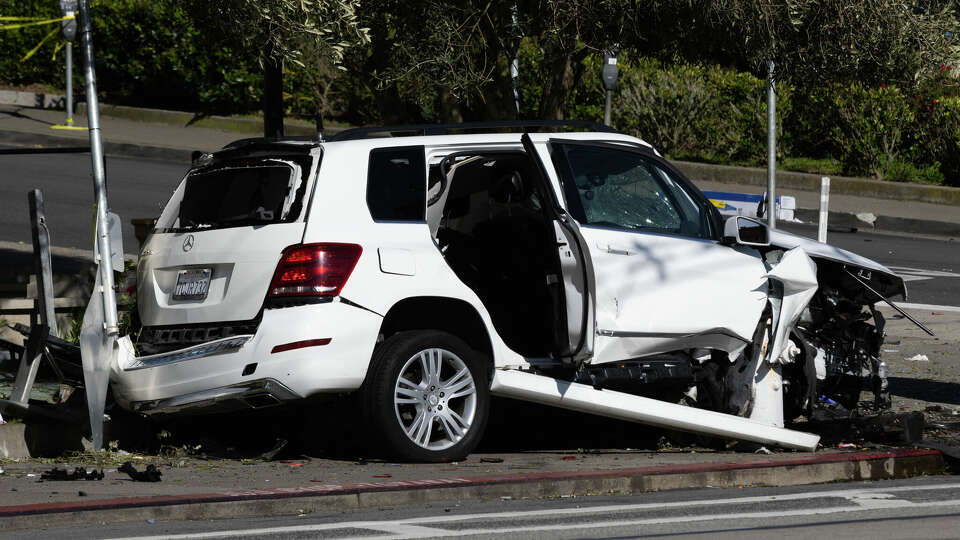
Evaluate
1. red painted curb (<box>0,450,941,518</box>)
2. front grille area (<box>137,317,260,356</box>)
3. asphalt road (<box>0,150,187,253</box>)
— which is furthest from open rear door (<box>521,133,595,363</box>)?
asphalt road (<box>0,150,187,253</box>)

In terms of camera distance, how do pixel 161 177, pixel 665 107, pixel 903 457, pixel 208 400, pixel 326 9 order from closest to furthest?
pixel 208 400 → pixel 903 457 → pixel 326 9 → pixel 161 177 → pixel 665 107

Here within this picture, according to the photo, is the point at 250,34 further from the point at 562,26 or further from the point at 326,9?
the point at 562,26

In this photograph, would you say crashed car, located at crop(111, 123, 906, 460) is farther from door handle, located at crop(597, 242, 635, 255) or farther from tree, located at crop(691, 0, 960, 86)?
tree, located at crop(691, 0, 960, 86)

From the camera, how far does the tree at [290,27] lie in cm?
867

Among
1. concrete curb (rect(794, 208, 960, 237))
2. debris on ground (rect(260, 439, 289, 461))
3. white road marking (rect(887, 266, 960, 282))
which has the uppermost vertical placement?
debris on ground (rect(260, 439, 289, 461))

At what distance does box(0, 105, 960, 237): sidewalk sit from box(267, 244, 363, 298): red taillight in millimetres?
14156

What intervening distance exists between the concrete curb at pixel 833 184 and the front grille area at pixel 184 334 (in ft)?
51.1

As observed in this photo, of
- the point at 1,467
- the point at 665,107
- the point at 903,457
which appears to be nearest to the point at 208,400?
the point at 1,467

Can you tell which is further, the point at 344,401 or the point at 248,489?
the point at 344,401

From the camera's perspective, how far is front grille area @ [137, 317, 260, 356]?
6914mm

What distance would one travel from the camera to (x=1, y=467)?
23.3ft

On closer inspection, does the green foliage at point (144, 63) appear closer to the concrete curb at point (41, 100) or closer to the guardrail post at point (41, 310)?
the concrete curb at point (41, 100)

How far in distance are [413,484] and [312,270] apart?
1.19m

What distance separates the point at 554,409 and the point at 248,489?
9.56ft
